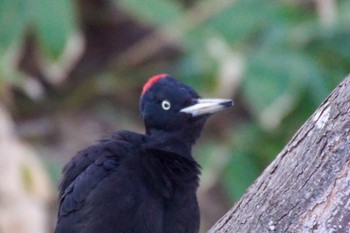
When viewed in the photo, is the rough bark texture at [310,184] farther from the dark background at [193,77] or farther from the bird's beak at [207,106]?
the dark background at [193,77]

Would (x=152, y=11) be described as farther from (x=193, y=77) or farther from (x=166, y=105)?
(x=166, y=105)

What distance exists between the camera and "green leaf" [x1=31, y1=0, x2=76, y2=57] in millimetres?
5168

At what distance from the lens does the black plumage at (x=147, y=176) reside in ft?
11.1

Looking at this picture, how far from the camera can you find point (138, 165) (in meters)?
3.49

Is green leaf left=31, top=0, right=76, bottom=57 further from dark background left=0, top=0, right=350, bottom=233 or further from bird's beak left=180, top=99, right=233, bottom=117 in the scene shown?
bird's beak left=180, top=99, right=233, bottom=117

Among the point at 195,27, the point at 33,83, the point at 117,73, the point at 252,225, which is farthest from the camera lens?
the point at 33,83

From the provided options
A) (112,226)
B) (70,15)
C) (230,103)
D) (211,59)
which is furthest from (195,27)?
(112,226)

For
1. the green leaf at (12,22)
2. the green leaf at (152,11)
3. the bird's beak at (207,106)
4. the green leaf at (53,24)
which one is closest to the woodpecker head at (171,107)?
the bird's beak at (207,106)

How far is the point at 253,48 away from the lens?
5621 mm

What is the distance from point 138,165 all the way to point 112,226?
250mm

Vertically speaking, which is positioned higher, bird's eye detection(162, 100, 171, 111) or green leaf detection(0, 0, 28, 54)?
green leaf detection(0, 0, 28, 54)

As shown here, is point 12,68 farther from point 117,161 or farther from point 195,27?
point 117,161

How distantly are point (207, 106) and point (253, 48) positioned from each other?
2000 mm

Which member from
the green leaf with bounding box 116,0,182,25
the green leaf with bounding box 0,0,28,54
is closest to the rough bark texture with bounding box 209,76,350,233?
the green leaf with bounding box 0,0,28,54
